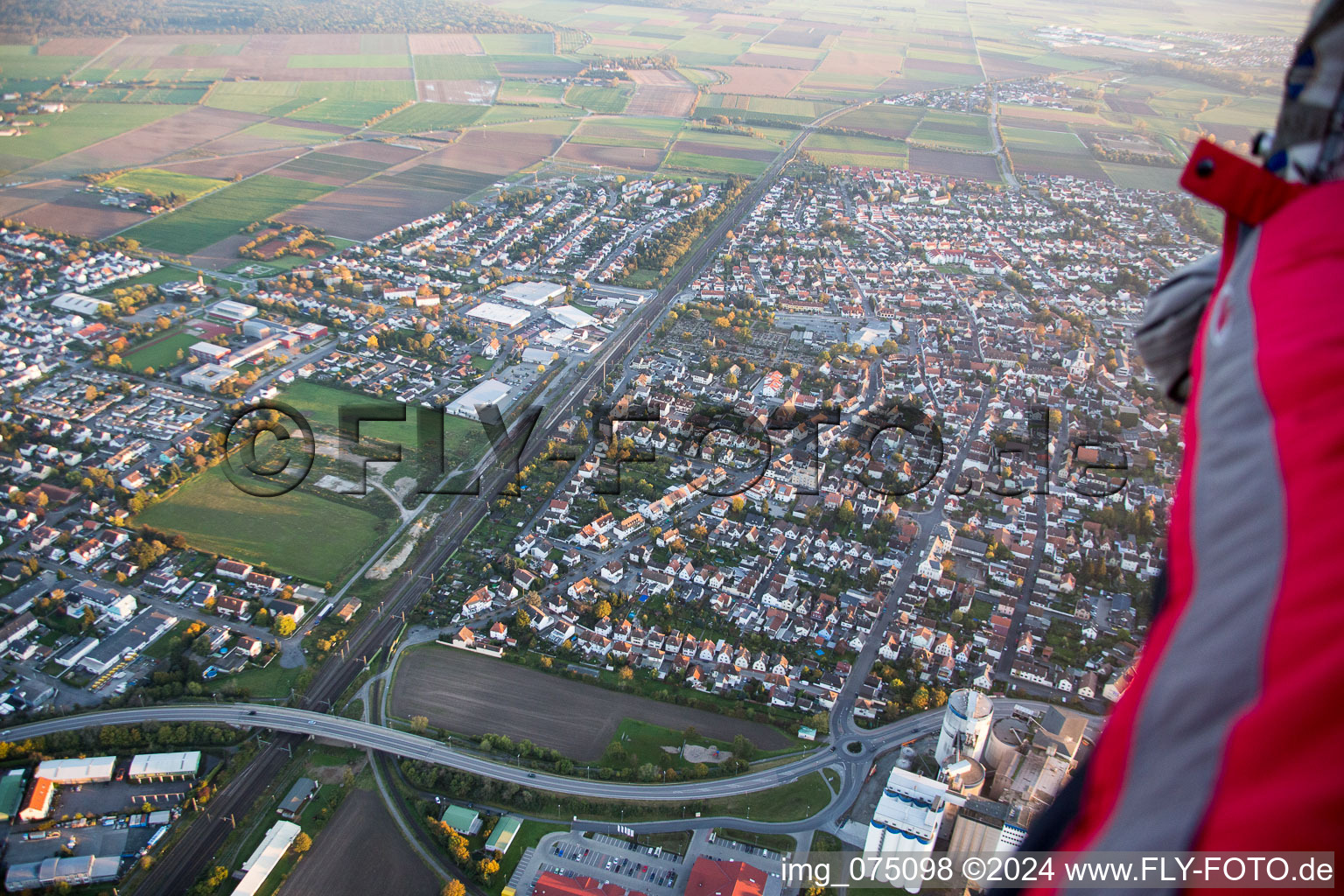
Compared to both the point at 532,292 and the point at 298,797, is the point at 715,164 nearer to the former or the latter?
the point at 532,292

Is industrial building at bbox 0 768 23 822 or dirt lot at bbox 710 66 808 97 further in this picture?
dirt lot at bbox 710 66 808 97

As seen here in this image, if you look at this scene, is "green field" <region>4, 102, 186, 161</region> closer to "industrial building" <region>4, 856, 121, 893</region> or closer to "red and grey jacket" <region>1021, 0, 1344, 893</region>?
"industrial building" <region>4, 856, 121, 893</region>

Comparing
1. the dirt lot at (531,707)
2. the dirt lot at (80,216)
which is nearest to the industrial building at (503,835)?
the dirt lot at (531,707)

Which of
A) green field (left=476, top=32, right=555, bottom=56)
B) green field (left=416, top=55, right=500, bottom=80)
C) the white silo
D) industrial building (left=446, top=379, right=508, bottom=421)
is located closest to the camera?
the white silo

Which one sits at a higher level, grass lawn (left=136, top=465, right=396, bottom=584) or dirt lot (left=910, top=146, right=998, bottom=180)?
dirt lot (left=910, top=146, right=998, bottom=180)

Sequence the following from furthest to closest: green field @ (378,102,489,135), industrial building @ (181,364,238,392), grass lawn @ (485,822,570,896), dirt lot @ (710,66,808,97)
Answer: dirt lot @ (710,66,808,97), green field @ (378,102,489,135), industrial building @ (181,364,238,392), grass lawn @ (485,822,570,896)

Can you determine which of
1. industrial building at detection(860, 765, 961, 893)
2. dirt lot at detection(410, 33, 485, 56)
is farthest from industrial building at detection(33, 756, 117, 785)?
dirt lot at detection(410, 33, 485, 56)

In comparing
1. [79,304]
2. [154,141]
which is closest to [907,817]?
[79,304]
